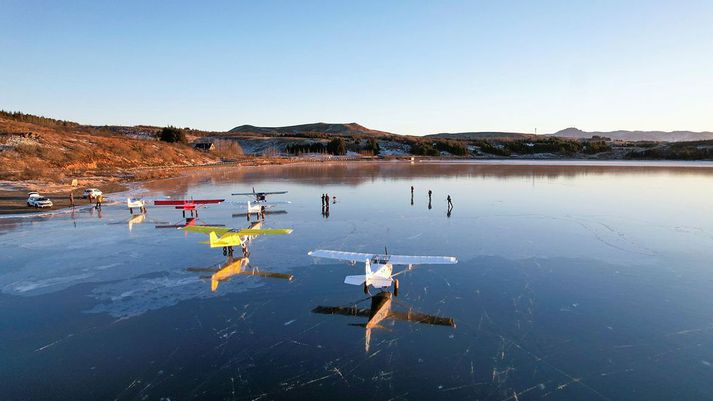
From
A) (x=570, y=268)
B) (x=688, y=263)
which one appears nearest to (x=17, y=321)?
(x=570, y=268)

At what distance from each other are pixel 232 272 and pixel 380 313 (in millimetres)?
7058

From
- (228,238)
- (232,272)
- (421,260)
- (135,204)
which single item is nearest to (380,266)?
(421,260)

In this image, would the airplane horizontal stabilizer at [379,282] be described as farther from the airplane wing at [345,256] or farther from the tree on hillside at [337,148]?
the tree on hillside at [337,148]

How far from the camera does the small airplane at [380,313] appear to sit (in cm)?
1187

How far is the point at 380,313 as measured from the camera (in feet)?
40.3

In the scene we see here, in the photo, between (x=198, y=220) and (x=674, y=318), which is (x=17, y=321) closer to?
(x=198, y=220)

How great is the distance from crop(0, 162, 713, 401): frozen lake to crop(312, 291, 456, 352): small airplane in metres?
0.08

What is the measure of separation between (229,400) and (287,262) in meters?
9.46

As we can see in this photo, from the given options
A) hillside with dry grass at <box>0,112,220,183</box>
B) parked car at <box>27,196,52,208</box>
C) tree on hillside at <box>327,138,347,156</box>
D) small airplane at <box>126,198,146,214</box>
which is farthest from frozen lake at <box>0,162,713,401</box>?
tree on hillside at <box>327,138,347,156</box>

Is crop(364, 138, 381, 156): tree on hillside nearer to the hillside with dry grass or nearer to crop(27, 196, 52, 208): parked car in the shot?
the hillside with dry grass

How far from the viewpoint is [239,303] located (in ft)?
44.1

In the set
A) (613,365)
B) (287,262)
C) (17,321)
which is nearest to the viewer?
(613,365)

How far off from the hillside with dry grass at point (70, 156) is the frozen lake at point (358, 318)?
1304 inches

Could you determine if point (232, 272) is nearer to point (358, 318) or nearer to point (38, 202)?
point (358, 318)
